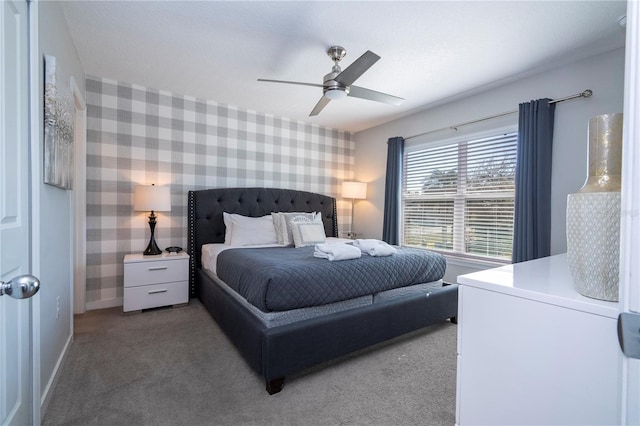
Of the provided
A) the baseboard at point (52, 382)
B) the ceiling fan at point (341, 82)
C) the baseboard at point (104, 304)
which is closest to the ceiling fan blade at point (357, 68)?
the ceiling fan at point (341, 82)

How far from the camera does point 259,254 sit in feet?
8.46

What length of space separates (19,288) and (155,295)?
→ 246 centimetres

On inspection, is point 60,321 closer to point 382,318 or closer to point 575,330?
point 382,318

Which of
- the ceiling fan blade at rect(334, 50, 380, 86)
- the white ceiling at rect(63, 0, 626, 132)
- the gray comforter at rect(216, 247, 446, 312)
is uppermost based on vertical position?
the white ceiling at rect(63, 0, 626, 132)

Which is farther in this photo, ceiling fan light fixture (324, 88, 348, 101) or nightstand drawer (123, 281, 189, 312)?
nightstand drawer (123, 281, 189, 312)

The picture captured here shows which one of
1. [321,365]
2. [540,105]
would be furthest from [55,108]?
[540,105]

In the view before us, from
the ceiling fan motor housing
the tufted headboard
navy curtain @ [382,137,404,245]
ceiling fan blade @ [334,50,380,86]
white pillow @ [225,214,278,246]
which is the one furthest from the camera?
navy curtain @ [382,137,404,245]

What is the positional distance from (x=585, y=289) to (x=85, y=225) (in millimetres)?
3905

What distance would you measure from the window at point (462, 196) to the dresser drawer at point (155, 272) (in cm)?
300

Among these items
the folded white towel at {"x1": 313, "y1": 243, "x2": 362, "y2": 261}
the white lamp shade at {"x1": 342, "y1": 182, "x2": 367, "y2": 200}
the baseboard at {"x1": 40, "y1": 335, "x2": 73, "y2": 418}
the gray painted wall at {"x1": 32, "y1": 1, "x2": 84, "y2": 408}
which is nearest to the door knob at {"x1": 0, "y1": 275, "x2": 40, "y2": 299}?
the gray painted wall at {"x1": 32, "y1": 1, "x2": 84, "y2": 408}

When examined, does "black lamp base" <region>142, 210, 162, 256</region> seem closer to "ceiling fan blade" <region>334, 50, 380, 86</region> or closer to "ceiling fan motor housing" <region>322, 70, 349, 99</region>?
"ceiling fan motor housing" <region>322, 70, 349, 99</region>

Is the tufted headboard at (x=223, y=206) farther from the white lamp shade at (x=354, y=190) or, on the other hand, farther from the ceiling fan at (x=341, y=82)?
the ceiling fan at (x=341, y=82)

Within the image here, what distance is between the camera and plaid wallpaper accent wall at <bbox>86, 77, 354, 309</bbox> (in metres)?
3.12

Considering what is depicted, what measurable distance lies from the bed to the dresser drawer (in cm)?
23
